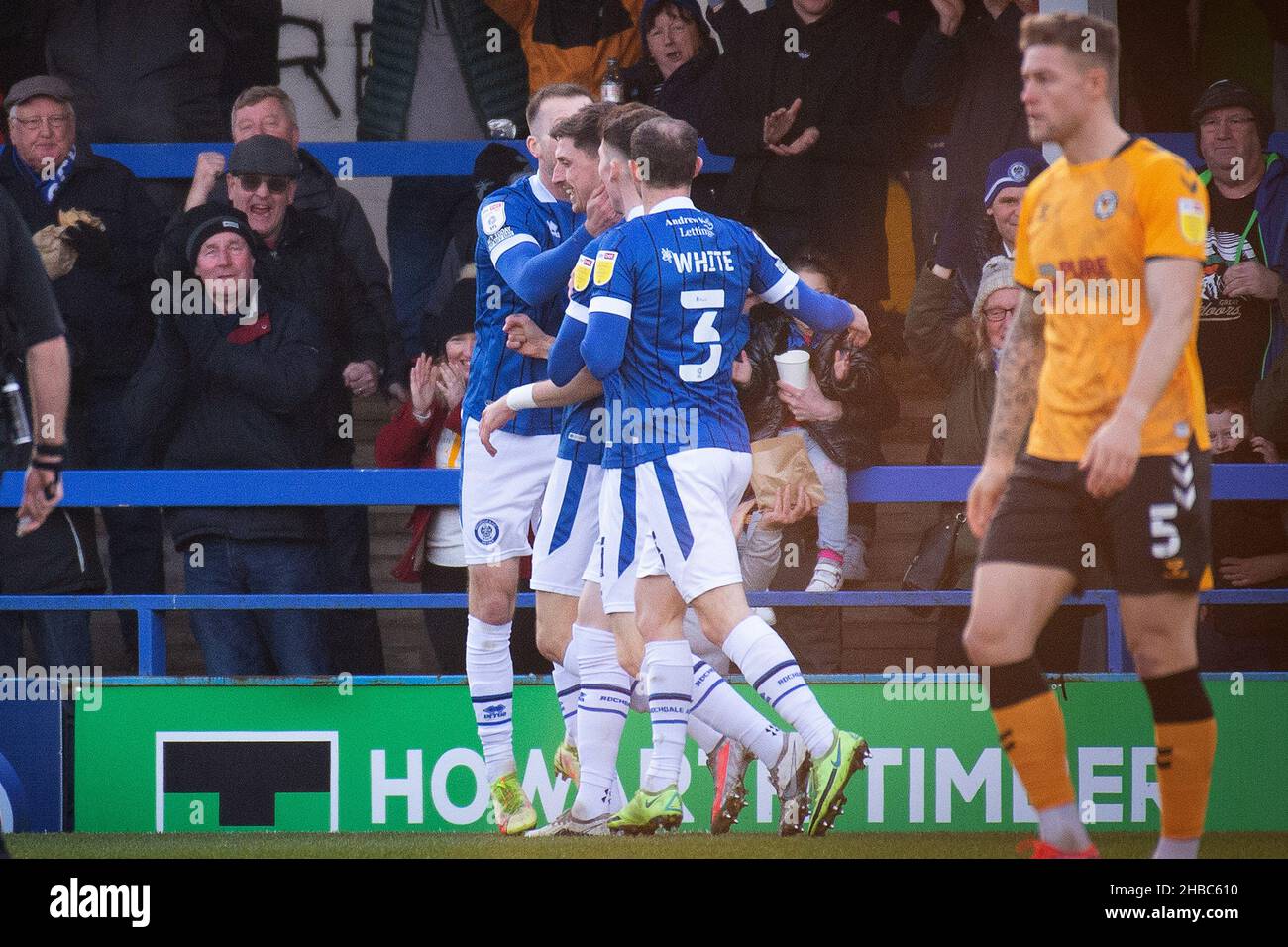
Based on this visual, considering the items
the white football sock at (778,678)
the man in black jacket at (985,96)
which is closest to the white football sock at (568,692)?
the white football sock at (778,678)

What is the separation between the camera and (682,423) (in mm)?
5277

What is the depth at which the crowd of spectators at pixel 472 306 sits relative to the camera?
20.6 ft

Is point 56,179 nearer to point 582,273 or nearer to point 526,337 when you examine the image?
point 526,337

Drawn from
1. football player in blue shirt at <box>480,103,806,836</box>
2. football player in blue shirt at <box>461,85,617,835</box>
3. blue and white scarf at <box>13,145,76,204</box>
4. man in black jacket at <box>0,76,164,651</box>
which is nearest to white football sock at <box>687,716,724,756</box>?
football player in blue shirt at <box>480,103,806,836</box>

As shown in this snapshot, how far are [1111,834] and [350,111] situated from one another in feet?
14.1

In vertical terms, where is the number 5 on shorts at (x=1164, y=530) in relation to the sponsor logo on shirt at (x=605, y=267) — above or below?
below

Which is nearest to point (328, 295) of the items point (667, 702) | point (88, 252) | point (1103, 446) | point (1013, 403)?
point (88, 252)

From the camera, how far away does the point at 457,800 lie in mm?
6375

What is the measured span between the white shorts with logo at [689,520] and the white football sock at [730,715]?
0.40 metres

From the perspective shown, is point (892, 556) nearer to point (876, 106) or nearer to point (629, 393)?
point (876, 106)

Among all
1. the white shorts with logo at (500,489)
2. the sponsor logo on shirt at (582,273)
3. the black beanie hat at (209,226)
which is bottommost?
the white shorts with logo at (500,489)

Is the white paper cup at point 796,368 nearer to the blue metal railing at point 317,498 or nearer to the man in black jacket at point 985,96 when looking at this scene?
the blue metal railing at point 317,498

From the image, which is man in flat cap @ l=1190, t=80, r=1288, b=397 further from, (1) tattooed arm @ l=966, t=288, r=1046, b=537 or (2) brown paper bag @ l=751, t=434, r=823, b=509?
(1) tattooed arm @ l=966, t=288, r=1046, b=537
